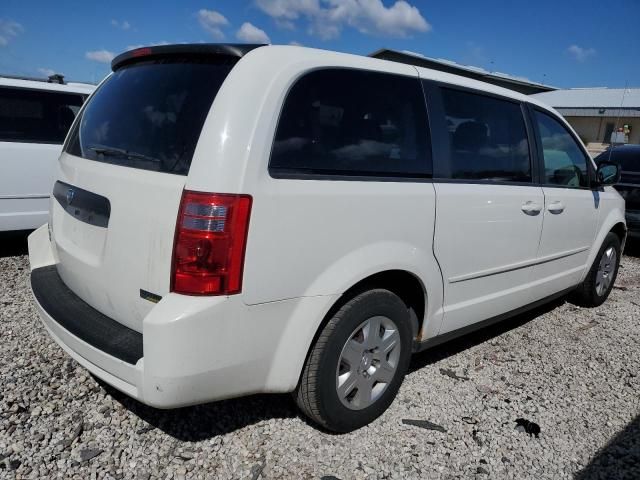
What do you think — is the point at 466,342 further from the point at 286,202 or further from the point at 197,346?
the point at 197,346

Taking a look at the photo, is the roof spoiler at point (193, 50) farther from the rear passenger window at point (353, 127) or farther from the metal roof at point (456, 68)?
the metal roof at point (456, 68)

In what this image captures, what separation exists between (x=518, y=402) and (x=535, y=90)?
4438 cm

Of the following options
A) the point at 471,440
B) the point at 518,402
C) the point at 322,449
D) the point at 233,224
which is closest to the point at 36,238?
the point at 233,224

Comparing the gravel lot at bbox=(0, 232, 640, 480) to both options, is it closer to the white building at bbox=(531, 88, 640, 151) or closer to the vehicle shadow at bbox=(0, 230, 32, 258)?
the vehicle shadow at bbox=(0, 230, 32, 258)

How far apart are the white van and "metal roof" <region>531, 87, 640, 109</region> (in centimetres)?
3522

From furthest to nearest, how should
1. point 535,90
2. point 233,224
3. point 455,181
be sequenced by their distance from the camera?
point 535,90 → point 455,181 → point 233,224

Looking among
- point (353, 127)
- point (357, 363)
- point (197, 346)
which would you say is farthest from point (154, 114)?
point (357, 363)

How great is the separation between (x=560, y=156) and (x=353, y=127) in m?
2.23

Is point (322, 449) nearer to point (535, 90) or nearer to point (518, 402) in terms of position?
point (518, 402)

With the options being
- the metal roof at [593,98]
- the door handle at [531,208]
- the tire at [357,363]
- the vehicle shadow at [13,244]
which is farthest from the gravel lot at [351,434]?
the metal roof at [593,98]

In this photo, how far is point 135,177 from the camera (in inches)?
83.4

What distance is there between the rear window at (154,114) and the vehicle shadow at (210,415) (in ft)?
4.24

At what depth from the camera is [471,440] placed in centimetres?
262

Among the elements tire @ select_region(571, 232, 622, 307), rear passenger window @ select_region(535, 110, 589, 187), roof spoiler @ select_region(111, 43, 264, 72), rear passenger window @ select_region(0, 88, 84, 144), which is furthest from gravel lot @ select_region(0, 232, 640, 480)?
rear passenger window @ select_region(0, 88, 84, 144)
